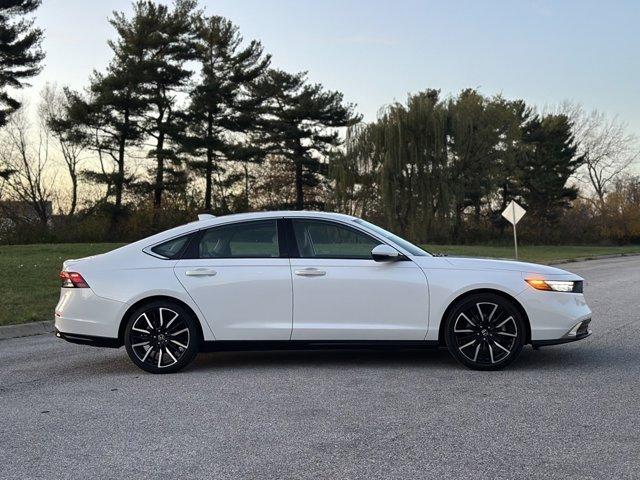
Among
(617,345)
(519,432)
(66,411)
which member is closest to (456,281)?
→ (519,432)

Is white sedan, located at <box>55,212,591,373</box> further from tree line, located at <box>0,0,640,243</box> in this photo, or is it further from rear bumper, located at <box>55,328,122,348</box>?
tree line, located at <box>0,0,640,243</box>

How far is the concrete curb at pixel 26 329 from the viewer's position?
971 cm

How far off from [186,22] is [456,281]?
4133cm

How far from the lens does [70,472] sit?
389 cm

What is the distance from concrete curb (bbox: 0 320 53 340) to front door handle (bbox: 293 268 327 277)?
18.0 feet

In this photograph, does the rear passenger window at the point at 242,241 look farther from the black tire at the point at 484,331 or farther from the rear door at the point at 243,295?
the black tire at the point at 484,331

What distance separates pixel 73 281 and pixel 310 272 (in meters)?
2.37

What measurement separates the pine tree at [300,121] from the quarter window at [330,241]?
141 ft

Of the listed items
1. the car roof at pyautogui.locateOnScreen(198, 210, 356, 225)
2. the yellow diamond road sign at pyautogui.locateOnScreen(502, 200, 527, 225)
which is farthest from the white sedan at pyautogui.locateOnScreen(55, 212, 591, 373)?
the yellow diamond road sign at pyautogui.locateOnScreen(502, 200, 527, 225)

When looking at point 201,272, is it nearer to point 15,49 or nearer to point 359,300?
point 359,300

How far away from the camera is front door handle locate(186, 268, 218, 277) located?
6.50 metres

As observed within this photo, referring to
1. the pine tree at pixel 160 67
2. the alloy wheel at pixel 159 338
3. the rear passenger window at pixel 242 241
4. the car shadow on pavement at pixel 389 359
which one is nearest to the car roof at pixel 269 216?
the rear passenger window at pixel 242 241

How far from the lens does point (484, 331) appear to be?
6.36m

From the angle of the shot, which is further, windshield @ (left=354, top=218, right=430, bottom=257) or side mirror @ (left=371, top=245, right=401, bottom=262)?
windshield @ (left=354, top=218, right=430, bottom=257)
